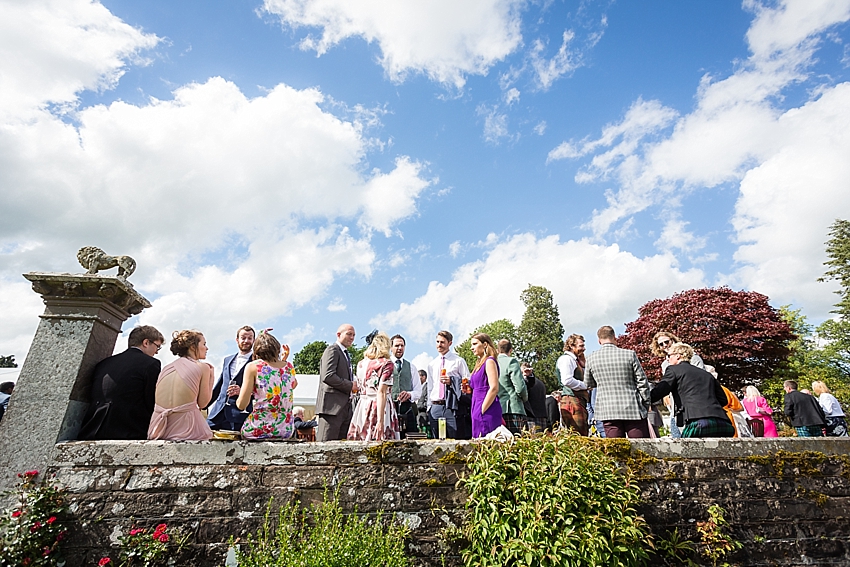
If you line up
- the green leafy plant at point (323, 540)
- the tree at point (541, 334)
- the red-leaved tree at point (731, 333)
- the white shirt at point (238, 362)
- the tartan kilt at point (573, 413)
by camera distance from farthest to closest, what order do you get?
1. the tree at point (541, 334)
2. the red-leaved tree at point (731, 333)
3. the tartan kilt at point (573, 413)
4. the white shirt at point (238, 362)
5. the green leafy plant at point (323, 540)

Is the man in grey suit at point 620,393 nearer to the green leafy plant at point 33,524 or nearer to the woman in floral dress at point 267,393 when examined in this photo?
the woman in floral dress at point 267,393

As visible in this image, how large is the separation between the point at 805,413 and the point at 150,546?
1036 centimetres

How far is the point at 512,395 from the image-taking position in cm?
542

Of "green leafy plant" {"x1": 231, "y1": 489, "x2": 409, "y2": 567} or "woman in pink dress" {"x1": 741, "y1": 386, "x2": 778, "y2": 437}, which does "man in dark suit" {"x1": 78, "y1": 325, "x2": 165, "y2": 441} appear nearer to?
"green leafy plant" {"x1": 231, "y1": 489, "x2": 409, "y2": 567}

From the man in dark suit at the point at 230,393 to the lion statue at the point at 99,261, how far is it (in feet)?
4.91

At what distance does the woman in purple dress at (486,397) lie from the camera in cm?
477

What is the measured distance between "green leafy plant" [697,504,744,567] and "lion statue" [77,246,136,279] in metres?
5.66

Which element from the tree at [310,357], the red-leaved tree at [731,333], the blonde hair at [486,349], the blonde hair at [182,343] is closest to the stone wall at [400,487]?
the blonde hair at [182,343]

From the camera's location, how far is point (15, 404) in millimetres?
3645

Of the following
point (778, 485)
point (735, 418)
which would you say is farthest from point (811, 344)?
point (778, 485)

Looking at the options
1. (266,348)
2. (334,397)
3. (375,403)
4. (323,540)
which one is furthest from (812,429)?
(266,348)

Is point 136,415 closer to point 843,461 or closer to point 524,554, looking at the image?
point 524,554

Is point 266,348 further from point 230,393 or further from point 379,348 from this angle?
point 379,348

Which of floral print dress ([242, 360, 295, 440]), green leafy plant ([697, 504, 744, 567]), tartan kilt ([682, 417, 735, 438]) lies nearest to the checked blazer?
tartan kilt ([682, 417, 735, 438])
